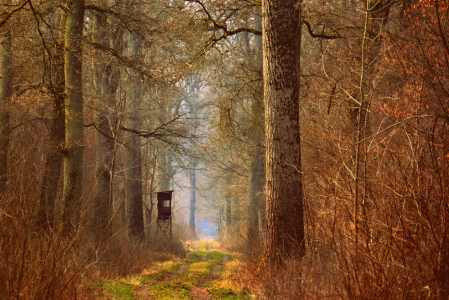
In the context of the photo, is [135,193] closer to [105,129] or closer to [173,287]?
[105,129]

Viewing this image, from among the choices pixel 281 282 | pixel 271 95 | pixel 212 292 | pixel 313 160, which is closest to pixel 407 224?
pixel 281 282

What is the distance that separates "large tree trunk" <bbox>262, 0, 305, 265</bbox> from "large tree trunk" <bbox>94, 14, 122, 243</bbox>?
202 inches

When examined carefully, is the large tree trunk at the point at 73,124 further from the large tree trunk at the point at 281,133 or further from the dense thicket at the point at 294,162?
the large tree trunk at the point at 281,133

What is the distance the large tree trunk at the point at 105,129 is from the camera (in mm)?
10953

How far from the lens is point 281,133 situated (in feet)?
22.9

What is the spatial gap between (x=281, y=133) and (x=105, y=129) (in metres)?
6.93

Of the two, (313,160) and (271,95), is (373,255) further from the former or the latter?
(313,160)

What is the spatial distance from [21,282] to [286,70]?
5.18 meters

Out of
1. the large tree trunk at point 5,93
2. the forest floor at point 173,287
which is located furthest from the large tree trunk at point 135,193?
the large tree trunk at point 5,93

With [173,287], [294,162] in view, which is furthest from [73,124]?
[294,162]

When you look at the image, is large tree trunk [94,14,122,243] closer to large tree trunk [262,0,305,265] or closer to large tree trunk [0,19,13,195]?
large tree trunk [0,19,13,195]

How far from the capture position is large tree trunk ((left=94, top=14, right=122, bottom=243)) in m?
11.0

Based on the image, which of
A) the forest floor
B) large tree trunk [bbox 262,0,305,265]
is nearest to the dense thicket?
large tree trunk [bbox 262,0,305,265]

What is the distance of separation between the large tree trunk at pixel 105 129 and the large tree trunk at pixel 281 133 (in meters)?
5.14
